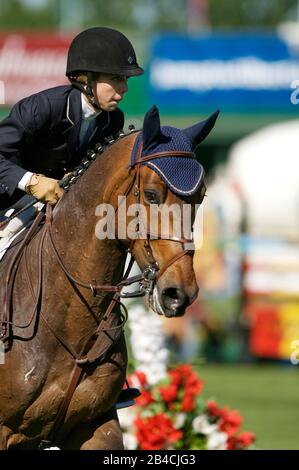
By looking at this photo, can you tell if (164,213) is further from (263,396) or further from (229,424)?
(263,396)

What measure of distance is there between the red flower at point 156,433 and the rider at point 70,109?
2.14 meters

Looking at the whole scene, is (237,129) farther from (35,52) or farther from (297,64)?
(35,52)

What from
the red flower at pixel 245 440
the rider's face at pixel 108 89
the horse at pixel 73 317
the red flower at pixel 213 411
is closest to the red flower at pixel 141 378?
the red flower at pixel 213 411

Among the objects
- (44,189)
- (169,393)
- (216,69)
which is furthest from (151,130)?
(216,69)

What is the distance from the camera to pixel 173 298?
4.63m

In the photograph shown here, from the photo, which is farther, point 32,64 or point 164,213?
point 32,64

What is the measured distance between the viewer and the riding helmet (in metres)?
5.30

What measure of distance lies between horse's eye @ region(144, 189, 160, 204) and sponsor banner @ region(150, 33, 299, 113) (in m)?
19.1

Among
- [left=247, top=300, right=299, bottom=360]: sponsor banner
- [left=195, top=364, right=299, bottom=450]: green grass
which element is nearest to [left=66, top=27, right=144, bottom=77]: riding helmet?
[left=195, top=364, right=299, bottom=450]: green grass

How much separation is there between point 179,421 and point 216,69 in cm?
1752

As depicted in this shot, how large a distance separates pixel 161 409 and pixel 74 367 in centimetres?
227

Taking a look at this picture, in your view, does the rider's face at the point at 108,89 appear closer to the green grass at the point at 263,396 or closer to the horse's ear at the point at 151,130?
the horse's ear at the point at 151,130

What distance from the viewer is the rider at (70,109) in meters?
5.30
